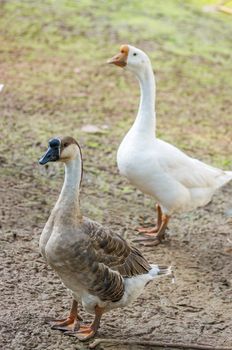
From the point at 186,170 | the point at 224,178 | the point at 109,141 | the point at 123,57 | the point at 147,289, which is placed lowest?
the point at 109,141

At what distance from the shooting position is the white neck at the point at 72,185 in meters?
4.31

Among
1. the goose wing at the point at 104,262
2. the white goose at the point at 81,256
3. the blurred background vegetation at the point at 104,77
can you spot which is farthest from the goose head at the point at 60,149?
the blurred background vegetation at the point at 104,77

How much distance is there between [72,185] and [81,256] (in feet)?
1.27

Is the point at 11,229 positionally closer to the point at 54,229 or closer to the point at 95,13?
the point at 54,229

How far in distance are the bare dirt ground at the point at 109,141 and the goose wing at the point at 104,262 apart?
37 cm

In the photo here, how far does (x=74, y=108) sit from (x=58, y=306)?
3.50 metres

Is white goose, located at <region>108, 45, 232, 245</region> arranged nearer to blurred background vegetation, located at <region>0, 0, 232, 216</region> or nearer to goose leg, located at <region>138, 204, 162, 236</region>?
goose leg, located at <region>138, 204, 162, 236</region>

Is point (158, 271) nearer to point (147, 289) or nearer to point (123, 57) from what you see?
point (147, 289)

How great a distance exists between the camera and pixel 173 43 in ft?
33.0

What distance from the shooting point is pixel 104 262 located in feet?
14.4

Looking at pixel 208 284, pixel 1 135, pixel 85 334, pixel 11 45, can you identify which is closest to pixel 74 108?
pixel 1 135

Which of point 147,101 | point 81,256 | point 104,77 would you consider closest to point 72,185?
point 81,256

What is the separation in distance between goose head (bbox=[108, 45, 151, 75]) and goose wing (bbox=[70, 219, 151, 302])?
1.62 meters

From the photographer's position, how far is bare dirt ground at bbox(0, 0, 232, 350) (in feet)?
15.9
